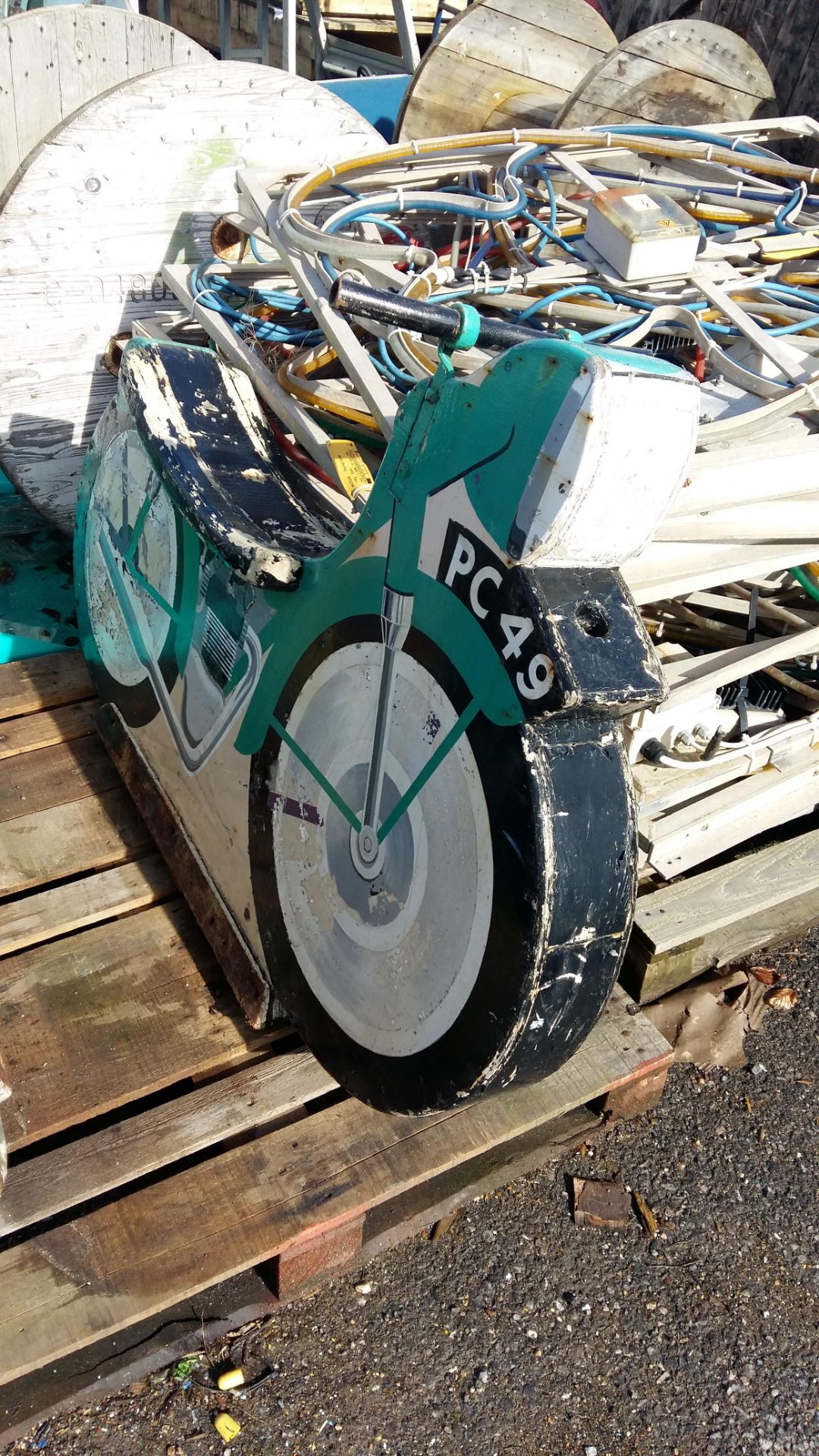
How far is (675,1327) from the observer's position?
6.46 ft

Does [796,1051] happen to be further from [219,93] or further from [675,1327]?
[219,93]

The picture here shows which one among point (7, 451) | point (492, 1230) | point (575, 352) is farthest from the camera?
point (7, 451)

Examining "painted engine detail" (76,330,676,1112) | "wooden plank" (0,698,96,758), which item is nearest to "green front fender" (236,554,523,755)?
"painted engine detail" (76,330,676,1112)

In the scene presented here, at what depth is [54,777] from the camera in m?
2.53

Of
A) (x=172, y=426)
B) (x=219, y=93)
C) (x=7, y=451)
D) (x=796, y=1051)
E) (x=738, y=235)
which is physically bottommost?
(x=796, y=1051)

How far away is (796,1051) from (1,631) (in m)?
2.14

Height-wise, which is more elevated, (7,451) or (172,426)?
(172,426)

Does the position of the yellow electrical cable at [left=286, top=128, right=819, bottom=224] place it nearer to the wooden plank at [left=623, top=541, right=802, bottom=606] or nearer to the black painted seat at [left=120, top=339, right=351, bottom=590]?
the black painted seat at [left=120, top=339, right=351, bottom=590]

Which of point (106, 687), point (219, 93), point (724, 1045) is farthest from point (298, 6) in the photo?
point (724, 1045)

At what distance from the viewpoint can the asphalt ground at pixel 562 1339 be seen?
70.5 inches

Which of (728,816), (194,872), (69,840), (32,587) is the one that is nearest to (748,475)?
(728,816)

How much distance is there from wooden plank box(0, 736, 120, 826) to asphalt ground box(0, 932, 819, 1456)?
1.14m

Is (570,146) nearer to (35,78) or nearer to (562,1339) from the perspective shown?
(35,78)

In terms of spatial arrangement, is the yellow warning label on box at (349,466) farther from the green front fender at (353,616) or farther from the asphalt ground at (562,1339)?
the asphalt ground at (562,1339)
